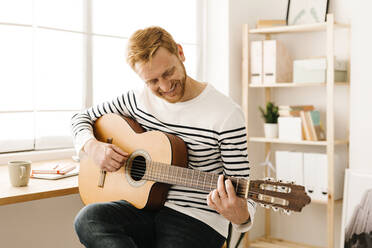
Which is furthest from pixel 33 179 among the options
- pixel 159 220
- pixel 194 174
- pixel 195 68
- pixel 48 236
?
pixel 195 68

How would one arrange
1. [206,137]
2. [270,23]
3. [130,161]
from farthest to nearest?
1. [270,23]
2. [130,161]
3. [206,137]

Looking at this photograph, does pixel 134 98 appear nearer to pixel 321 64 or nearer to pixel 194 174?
pixel 194 174

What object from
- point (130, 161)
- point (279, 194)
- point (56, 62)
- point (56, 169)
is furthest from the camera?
point (56, 62)

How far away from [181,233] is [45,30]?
137 cm

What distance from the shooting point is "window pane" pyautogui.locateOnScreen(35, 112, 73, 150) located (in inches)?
93.8

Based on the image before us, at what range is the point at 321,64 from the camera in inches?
110

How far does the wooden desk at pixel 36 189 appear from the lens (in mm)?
1636

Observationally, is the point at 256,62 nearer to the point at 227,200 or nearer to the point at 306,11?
the point at 306,11

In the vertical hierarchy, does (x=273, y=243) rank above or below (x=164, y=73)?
below

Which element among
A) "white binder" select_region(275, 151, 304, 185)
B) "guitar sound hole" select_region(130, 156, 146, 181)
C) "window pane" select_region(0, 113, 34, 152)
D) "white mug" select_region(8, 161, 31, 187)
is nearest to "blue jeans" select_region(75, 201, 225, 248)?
"guitar sound hole" select_region(130, 156, 146, 181)

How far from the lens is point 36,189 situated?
1750 millimetres

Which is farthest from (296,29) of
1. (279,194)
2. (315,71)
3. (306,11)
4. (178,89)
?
(279,194)

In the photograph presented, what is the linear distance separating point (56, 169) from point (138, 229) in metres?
0.64

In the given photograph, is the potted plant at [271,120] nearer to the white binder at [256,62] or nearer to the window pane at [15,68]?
the white binder at [256,62]
